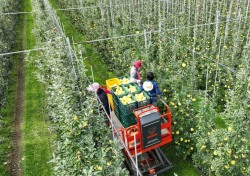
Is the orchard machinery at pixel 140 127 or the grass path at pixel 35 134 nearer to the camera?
the orchard machinery at pixel 140 127

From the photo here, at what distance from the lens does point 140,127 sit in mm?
4836

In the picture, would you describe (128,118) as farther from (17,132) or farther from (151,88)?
(17,132)

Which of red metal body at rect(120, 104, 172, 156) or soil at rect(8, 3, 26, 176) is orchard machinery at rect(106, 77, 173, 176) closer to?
red metal body at rect(120, 104, 172, 156)

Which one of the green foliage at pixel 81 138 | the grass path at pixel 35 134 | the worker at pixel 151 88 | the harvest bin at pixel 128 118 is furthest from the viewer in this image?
the grass path at pixel 35 134

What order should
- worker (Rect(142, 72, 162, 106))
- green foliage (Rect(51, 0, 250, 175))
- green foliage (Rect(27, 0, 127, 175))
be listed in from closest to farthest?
green foliage (Rect(27, 0, 127, 175)) < green foliage (Rect(51, 0, 250, 175)) < worker (Rect(142, 72, 162, 106))

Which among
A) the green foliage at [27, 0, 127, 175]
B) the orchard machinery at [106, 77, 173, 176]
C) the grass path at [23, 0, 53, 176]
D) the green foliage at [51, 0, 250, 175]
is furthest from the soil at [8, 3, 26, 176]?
the green foliage at [51, 0, 250, 175]

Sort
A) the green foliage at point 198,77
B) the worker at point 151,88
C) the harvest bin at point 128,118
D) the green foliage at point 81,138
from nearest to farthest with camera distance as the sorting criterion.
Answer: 1. the green foliage at point 81,138
2. the green foliage at point 198,77
3. the harvest bin at point 128,118
4. the worker at point 151,88

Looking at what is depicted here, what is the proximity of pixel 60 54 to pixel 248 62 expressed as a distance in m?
5.04

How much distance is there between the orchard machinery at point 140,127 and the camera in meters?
4.87

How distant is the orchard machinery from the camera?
192 inches

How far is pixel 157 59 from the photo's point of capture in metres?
7.94

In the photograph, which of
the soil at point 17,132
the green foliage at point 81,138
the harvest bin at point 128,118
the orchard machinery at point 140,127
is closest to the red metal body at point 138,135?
the orchard machinery at point 140,127

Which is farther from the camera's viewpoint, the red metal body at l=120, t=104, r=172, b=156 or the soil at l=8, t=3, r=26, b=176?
the soil at l=8, t=3, r=26, b=176

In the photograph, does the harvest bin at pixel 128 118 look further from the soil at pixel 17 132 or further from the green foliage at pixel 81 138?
the soil at pixel 17 132
